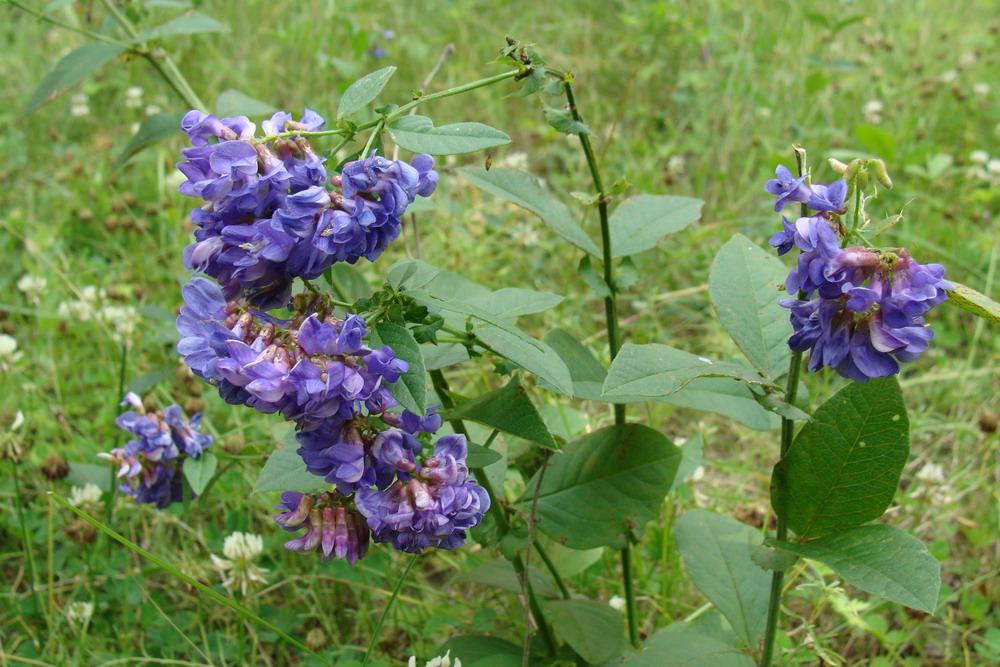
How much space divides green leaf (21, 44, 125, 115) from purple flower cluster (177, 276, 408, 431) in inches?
45.5

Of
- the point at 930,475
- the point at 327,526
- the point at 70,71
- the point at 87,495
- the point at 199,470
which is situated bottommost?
the point at 930,475

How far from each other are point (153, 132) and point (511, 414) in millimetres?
1119

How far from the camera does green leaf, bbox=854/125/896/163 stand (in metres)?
2.74

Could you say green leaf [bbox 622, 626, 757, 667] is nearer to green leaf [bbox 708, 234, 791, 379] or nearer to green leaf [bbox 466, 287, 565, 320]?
green leaf [bbox 708, 234, 791, 379]

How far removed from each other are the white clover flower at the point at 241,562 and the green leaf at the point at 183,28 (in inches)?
40.2

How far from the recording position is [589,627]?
1293mm

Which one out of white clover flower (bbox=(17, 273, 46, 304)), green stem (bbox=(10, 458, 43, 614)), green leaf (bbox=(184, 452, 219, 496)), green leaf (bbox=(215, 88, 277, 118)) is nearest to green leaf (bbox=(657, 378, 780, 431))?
green leaf (bbox=(184, 452, 219, 496))

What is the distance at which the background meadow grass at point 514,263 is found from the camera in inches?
68.2

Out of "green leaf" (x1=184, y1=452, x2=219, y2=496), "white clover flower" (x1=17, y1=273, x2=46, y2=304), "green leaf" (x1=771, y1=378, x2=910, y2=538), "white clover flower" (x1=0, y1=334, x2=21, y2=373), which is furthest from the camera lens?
"white clover flower" (x1=17, y1=273, x2=46, y2=304)

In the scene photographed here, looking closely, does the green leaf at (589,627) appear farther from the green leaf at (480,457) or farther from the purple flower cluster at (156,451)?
the purple flower cluster at (156,451)

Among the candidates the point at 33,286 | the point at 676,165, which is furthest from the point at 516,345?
the point at 676,165

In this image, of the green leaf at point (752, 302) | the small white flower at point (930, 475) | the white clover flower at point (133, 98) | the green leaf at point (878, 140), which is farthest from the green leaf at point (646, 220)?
the white clover flower at point (133, 98)

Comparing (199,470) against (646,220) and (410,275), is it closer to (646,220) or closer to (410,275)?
(410,275)

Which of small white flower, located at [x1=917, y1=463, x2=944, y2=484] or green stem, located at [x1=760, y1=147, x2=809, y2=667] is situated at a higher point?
green stem, located at [x1=760, y1=147, x2=809, y2=667]
